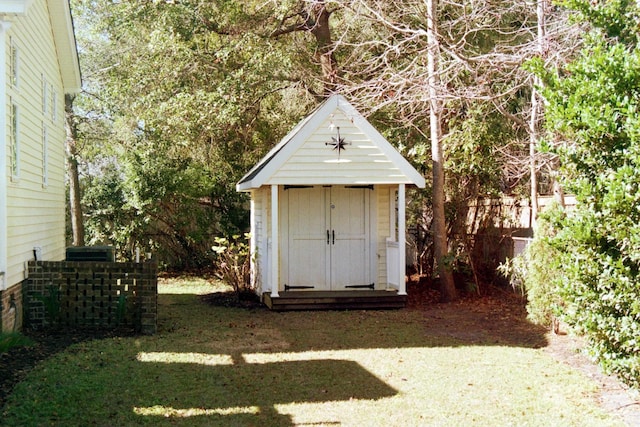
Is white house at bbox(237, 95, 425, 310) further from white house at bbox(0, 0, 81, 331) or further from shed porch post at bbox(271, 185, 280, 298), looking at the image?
white house at bbox(0, 0, 81, 331)

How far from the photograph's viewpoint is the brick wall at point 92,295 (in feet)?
33.0

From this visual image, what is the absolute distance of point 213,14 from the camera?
17.2 m

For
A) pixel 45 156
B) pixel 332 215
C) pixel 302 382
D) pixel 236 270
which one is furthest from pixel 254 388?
pixel 45 156

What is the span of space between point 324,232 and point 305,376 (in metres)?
5.81

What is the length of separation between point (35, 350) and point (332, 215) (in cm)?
632

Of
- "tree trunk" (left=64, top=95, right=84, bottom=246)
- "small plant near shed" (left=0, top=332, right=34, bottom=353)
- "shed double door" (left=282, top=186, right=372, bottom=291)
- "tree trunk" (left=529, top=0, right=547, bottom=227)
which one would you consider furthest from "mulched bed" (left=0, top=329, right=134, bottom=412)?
"tree trunk" (left=64, top=95, right=84, bottom=246)

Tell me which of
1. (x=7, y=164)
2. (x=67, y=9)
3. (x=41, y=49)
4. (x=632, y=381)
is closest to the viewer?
(x=632, y=381)

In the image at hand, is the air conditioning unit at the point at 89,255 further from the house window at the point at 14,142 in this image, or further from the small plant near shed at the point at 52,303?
the house window at the point at 14,142

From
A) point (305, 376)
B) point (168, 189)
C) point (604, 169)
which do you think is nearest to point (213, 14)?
point (168, 189)

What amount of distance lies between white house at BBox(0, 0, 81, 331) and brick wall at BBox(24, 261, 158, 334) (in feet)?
1.41

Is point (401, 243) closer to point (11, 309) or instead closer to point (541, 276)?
point (541, 276)

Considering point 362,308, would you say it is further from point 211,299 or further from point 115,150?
point 115,150

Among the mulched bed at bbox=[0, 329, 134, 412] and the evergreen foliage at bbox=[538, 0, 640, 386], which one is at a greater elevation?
the evergreen foliage at bbox=[538, 0, 640, 386]

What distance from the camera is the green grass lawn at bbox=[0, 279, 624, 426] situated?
616cm
